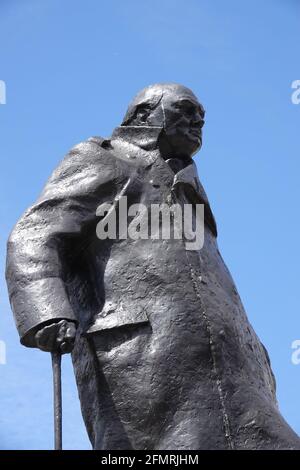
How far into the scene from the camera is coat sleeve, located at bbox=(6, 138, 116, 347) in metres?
7.79

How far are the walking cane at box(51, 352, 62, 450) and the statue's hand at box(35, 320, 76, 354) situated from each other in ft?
0.14

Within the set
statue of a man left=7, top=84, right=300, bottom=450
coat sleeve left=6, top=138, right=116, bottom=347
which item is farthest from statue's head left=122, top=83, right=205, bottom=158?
coat sleeve left=6, top=138, right=116, bottom=347

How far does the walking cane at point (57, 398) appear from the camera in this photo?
746cm

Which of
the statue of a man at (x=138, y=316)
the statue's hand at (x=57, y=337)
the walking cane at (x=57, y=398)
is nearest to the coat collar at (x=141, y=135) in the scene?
the statue of a man at (x=138, y=316)

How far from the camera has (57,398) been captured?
7559mm

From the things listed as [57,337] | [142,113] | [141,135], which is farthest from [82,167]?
[57,337]

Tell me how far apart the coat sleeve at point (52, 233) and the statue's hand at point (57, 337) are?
0.04 m

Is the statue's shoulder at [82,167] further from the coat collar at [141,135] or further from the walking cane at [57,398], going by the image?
the walking cane at [57,398]

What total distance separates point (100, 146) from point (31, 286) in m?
1.18

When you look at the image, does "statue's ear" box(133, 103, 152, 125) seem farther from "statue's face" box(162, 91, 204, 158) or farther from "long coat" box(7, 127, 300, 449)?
"long coat" box(7, 127, 300, 449)

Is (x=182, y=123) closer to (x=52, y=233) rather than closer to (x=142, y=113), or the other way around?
(x=142, y=113)

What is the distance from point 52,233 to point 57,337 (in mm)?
739
